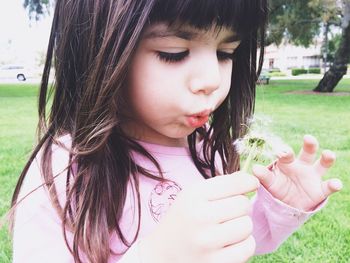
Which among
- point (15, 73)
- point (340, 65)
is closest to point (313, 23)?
point (340, 65)

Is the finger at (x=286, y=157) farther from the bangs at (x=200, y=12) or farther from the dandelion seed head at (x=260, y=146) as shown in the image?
the bangs at (x=200, y=12)

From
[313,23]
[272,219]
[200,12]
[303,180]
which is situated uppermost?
[200,12]

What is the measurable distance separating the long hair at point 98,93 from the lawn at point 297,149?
32cm

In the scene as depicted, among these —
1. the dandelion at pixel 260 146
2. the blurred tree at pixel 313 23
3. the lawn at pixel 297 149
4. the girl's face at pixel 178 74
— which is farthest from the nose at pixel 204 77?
the blurred tree at pixel 313 23

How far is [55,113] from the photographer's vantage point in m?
1.02

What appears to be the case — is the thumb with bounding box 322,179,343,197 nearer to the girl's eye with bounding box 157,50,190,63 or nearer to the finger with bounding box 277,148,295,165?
the finger with bounding box 277,148,295,165

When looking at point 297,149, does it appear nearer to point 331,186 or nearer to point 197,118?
point 331,186

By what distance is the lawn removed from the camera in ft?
6.56

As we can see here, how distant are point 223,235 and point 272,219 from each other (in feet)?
1.45

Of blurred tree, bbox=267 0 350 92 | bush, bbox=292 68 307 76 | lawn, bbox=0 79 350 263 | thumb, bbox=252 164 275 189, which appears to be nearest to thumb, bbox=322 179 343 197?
thumb, bbox=252 164 275 189

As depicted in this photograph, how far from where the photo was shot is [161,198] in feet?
3.24

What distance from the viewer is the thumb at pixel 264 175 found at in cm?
86

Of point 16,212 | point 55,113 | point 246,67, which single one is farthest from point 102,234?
point 246,67

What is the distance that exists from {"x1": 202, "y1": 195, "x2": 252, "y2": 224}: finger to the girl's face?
0.70 feet
